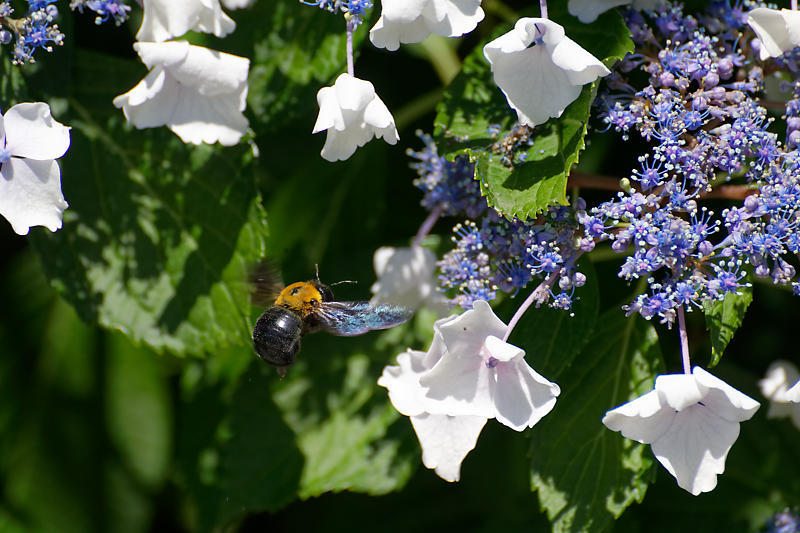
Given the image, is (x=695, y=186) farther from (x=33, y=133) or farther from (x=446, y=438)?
(x=33, y=133)

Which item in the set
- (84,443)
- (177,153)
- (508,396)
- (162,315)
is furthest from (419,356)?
(84,443)

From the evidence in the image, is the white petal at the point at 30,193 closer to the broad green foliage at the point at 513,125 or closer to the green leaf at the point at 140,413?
the broad green foliage at the point at 513,125

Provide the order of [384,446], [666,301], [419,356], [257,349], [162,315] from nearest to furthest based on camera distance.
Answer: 1. [666,301]
2. [419,356]
3. [257,349]
4. [162,315]
5. [384,446]

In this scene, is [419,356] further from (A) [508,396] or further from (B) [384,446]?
(B) [384,446]

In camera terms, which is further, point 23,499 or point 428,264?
point 23,499

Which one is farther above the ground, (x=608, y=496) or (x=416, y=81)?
(x=416, y=81)

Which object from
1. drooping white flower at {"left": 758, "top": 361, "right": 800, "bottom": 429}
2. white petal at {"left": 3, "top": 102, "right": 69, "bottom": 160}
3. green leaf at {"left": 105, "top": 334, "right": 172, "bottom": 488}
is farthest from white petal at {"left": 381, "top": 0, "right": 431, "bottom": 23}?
green leaf at {"left": 105, "top": 334, "right": 172, "bottom": 488}

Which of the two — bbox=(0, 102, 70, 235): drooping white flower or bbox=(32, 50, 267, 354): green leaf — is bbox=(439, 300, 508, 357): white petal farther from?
bbox=(0, 102, 70, 235): drooping white flower

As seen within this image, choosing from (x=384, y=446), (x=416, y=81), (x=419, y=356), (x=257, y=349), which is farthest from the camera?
(x=416, y=81)
